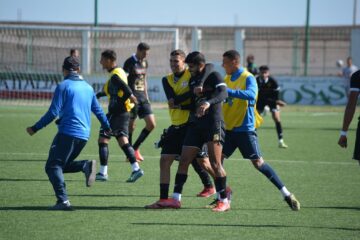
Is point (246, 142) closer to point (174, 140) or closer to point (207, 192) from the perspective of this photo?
point (174, 140)

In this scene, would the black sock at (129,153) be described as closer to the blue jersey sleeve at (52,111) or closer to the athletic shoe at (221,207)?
the athletic shoe at (221,207)

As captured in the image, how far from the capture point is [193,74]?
413 inches

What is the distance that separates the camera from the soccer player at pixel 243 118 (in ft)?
34.6

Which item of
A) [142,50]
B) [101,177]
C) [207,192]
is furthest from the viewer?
[142,50]

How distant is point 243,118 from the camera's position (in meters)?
10.8

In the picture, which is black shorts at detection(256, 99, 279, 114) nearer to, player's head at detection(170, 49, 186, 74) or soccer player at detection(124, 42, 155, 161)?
soccer player at detection(124, 42, 155, 161)

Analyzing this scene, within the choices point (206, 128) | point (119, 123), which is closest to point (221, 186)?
point (206, 128)

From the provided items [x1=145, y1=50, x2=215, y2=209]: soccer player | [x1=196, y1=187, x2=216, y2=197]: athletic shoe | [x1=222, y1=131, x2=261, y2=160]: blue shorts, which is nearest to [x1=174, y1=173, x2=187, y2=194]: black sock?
[x1=145, y1=50, x2=215, y2=209]: soccer player

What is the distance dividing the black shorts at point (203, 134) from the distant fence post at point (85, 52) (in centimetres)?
2371

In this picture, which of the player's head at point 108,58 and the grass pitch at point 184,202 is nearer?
the grass pitch at point 184,202

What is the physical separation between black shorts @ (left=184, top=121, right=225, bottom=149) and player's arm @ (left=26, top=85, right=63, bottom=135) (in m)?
1.70

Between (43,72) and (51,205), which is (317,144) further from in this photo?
(43,72)

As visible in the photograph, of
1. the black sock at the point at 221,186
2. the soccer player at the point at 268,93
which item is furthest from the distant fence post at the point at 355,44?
the black sock at the point at 221,186

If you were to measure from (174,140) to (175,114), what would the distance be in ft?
1.21
